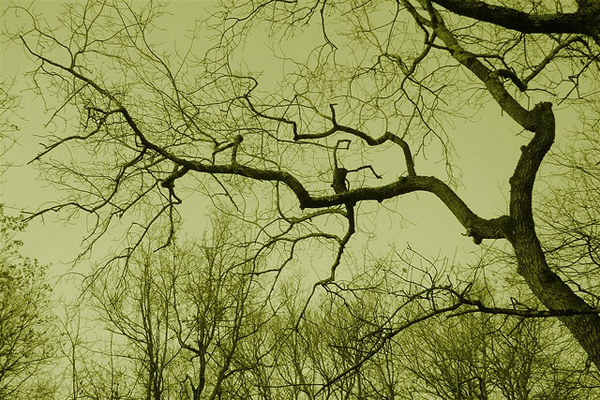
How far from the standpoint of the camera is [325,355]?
49.0ft

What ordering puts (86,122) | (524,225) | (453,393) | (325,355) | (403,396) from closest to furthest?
(524,225), (86,122), (453,393), (403,396), (325,355)

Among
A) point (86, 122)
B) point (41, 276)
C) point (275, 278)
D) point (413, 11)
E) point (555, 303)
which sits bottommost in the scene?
point (555, 303)

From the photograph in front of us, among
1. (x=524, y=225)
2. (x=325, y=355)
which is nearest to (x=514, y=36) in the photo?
(x=524, y=225)

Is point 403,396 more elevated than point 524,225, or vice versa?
point 403,396

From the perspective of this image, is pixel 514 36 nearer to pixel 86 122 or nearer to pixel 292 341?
pixel 86 122

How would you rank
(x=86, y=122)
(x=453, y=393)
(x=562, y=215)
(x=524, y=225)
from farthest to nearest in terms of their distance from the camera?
(x=453, y=393) < (x=562, y=215) < (x=86, y=122) < (x=524, y=225)

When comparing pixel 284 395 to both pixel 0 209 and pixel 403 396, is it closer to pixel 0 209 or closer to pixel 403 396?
pixel 403 396

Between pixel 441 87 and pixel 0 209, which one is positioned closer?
pixel 441 87

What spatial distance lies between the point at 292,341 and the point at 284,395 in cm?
162

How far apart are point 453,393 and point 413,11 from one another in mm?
8365

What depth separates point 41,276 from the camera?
13906 mm

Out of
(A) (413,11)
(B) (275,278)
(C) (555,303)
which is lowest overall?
(C) (555,303)

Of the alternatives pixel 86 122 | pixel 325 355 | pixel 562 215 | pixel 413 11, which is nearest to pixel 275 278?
pixel 86 122

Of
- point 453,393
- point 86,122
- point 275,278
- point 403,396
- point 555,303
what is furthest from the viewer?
point 403,396
